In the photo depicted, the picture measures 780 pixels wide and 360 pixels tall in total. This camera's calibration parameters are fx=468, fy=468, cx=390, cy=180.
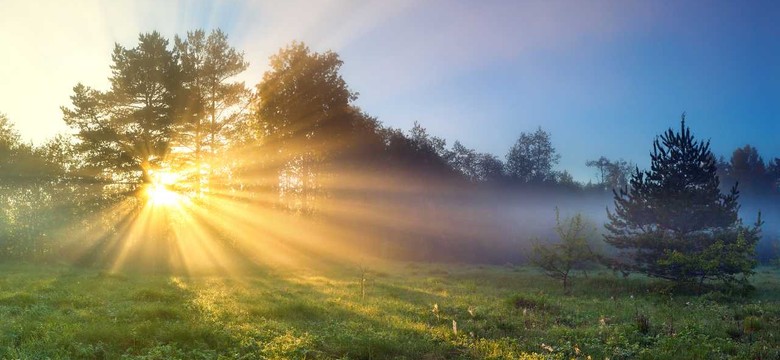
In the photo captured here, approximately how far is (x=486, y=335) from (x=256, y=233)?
3549 centimetres

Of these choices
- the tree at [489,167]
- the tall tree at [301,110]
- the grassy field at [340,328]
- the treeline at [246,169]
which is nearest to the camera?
the grassy field at [340,328]

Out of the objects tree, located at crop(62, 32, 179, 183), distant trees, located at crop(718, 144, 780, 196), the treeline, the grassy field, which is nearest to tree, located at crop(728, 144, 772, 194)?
distant trees, located at crop(718, 144, 780, 196)

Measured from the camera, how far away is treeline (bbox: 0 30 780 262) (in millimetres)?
35531

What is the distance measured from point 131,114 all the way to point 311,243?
20580 millimetres

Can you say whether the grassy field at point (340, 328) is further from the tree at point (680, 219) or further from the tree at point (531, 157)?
the tree at point (531, 157)

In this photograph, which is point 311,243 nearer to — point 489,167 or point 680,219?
point 680,219

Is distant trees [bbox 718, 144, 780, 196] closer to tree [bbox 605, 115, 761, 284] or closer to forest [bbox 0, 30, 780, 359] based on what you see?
forest [bbox 0, 30, 780, 359]

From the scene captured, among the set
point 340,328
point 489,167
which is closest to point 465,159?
point 489,167

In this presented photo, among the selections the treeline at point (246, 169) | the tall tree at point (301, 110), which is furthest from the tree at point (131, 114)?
the tall tree at point (301, 110)

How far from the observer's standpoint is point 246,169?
1801 inches

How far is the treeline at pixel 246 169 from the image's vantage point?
35.5 metres

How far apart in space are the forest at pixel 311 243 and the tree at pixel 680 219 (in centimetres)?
12

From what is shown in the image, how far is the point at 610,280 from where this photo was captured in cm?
3012

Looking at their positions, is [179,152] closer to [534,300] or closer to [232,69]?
[232,69]
